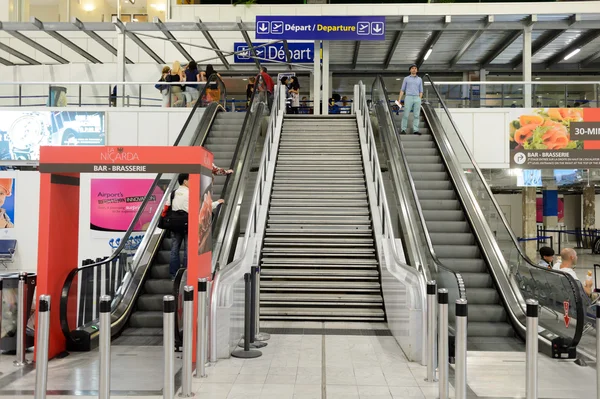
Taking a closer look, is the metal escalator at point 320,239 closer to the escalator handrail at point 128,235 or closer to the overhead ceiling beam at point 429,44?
the escalator handrail at point 128,235

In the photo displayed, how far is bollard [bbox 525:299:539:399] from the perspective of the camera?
413 cm

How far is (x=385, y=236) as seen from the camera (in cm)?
909

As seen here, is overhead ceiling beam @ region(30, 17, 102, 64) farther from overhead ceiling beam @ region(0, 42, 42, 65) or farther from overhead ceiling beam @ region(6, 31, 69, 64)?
overhead ceiling beam @ region(0, 42, 42, 65)

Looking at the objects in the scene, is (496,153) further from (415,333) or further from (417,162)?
(415,333)

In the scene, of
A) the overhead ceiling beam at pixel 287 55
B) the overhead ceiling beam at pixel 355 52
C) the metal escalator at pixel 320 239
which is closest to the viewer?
the metal escalator at pixel 320 239

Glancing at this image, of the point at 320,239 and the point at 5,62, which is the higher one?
the point at 5,62

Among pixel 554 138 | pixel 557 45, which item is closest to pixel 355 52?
pixel 557 45

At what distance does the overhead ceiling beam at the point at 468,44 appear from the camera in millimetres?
15189

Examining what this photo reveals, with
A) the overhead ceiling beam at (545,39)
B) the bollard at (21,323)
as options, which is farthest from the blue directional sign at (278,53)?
the bollard at (21,323)

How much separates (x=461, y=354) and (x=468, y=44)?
1606 centimetres

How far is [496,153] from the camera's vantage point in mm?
13289

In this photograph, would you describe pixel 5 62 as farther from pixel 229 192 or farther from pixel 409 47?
pixel 229 192

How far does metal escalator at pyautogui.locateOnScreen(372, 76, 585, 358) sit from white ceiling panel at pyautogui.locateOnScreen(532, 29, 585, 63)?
7.87 meters

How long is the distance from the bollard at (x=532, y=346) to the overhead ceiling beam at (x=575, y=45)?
16.0m
